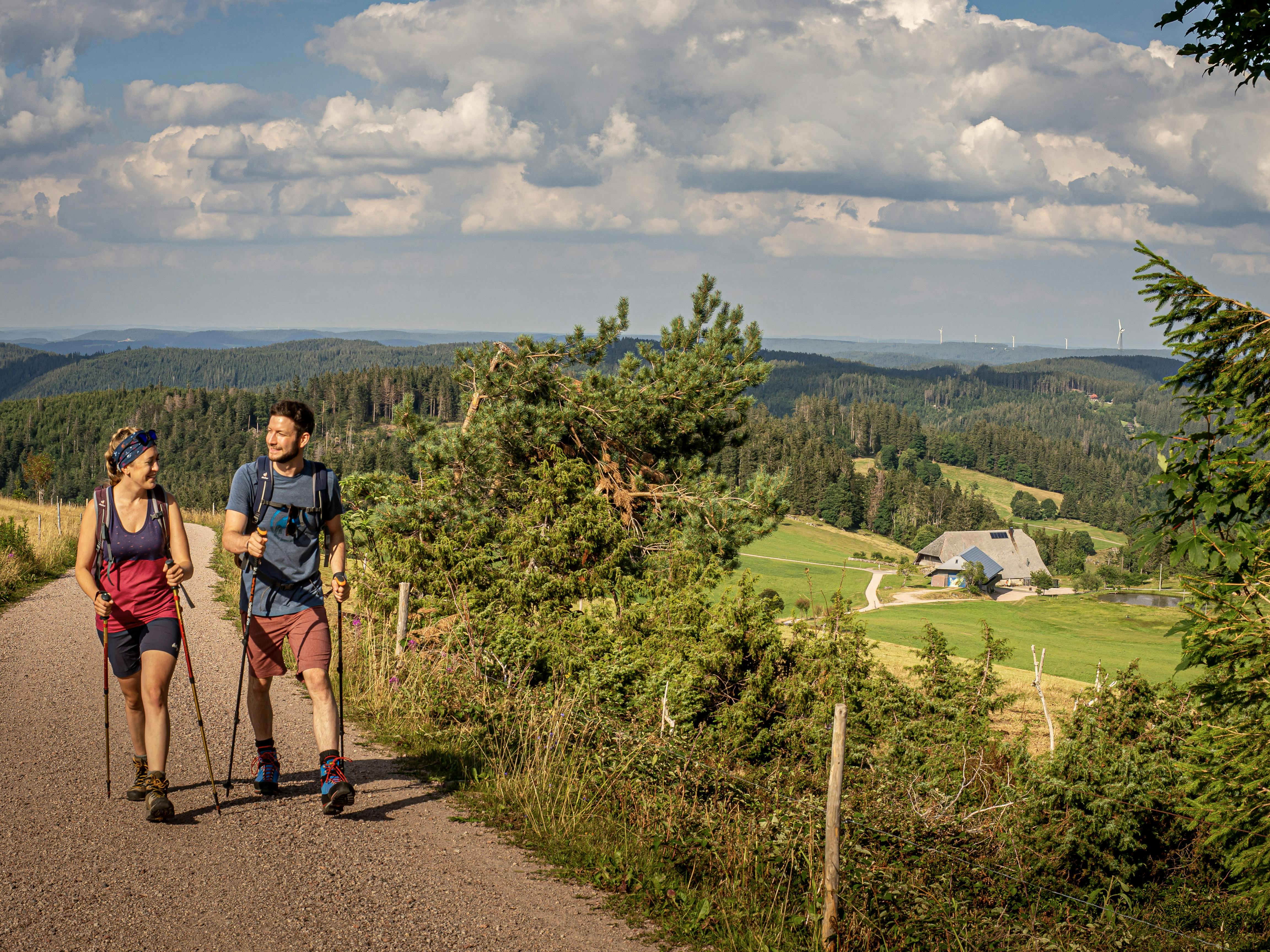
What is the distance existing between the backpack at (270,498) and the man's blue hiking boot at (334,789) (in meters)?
1.16

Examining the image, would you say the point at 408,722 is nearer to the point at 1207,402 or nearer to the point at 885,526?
the point at 1207,402

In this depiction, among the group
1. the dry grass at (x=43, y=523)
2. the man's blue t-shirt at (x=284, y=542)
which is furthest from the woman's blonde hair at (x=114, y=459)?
the dry grass at (x=43, y=523)

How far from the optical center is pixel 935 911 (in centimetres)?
522

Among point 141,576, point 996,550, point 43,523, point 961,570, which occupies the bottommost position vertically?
point 961,570

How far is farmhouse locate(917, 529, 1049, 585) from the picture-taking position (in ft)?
445

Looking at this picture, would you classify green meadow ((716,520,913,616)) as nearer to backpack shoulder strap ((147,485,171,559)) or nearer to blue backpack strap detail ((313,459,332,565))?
blue backpack strap detail ((313,459,332,565))

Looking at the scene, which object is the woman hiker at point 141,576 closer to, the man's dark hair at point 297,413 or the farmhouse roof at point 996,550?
the man's dark hair at point 297,413

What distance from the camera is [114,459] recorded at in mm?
5598

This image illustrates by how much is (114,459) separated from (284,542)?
3.66ft

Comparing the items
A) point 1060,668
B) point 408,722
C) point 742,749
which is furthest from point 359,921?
point 1060,668

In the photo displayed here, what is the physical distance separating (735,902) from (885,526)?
541 feet

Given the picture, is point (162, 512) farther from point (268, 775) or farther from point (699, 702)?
point (699, 702)

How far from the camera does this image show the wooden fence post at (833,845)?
16.1 feet

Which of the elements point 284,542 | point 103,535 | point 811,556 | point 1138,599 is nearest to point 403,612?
point 284,542
